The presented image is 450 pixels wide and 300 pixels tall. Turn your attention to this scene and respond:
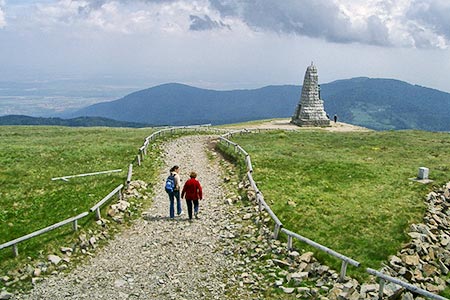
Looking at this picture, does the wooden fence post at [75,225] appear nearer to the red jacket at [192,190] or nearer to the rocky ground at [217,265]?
the rocky ground at [217,265]

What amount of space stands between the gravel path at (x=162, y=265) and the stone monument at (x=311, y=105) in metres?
52.8

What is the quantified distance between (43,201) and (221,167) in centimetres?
1465

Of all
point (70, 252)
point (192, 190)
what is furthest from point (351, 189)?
point (70, 252)

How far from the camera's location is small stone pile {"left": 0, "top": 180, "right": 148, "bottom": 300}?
1541 cm

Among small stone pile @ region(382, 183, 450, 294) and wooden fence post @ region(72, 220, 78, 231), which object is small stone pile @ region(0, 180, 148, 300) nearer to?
wooden fence post @ region(72, 220, 78, 231)

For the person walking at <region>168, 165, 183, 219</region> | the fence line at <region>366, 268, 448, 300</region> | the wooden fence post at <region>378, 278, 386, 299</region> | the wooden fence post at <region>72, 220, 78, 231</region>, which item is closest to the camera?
the fence line at <region>366, 268, 448, 300</region>

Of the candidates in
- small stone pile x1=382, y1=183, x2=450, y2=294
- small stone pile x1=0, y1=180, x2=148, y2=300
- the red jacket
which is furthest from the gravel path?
small stone pile x1=382, y1=183, x2=450, y2=294

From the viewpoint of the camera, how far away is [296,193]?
81.4 ft

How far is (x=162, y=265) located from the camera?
657 inches

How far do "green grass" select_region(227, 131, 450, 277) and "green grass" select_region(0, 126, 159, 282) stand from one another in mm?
10155

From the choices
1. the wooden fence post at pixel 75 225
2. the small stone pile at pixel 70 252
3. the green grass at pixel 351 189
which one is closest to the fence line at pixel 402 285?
the green grass at pixel 351 189

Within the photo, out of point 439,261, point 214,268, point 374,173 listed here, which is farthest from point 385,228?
point 374,173

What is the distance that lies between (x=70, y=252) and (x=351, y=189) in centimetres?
1739

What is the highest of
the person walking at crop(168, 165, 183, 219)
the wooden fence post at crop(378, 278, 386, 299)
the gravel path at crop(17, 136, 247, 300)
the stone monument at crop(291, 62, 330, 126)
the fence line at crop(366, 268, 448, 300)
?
the stone monument at crop(291, 62, 330, 126)
